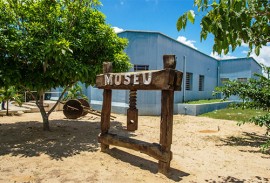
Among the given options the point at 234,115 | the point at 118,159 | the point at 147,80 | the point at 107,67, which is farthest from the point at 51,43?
the point at 234,115

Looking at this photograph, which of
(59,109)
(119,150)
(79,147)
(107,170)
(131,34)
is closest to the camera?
(107,170)

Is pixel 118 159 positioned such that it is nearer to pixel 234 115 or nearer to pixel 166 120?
pixel 166 120

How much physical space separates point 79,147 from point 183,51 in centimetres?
1355

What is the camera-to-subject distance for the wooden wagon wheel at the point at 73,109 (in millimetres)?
12445

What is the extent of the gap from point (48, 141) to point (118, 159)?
3.02 metres

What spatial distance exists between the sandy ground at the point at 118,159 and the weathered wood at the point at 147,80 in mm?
1871

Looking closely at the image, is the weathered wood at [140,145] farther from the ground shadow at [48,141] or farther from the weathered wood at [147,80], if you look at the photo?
the weathered wood at [147,80]

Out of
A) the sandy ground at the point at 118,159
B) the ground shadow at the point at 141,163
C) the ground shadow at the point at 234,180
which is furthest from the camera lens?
the ground shadow at the point at 141,163

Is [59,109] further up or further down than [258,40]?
further down

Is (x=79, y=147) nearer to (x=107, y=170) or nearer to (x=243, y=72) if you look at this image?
(x=107, y=170)

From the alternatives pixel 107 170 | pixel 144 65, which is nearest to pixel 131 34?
pixel 144 65

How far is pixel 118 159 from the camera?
20.0ft

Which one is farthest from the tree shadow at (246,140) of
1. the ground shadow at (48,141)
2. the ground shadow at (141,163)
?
the ground shadow at (48,141)

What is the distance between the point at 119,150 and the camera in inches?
267
